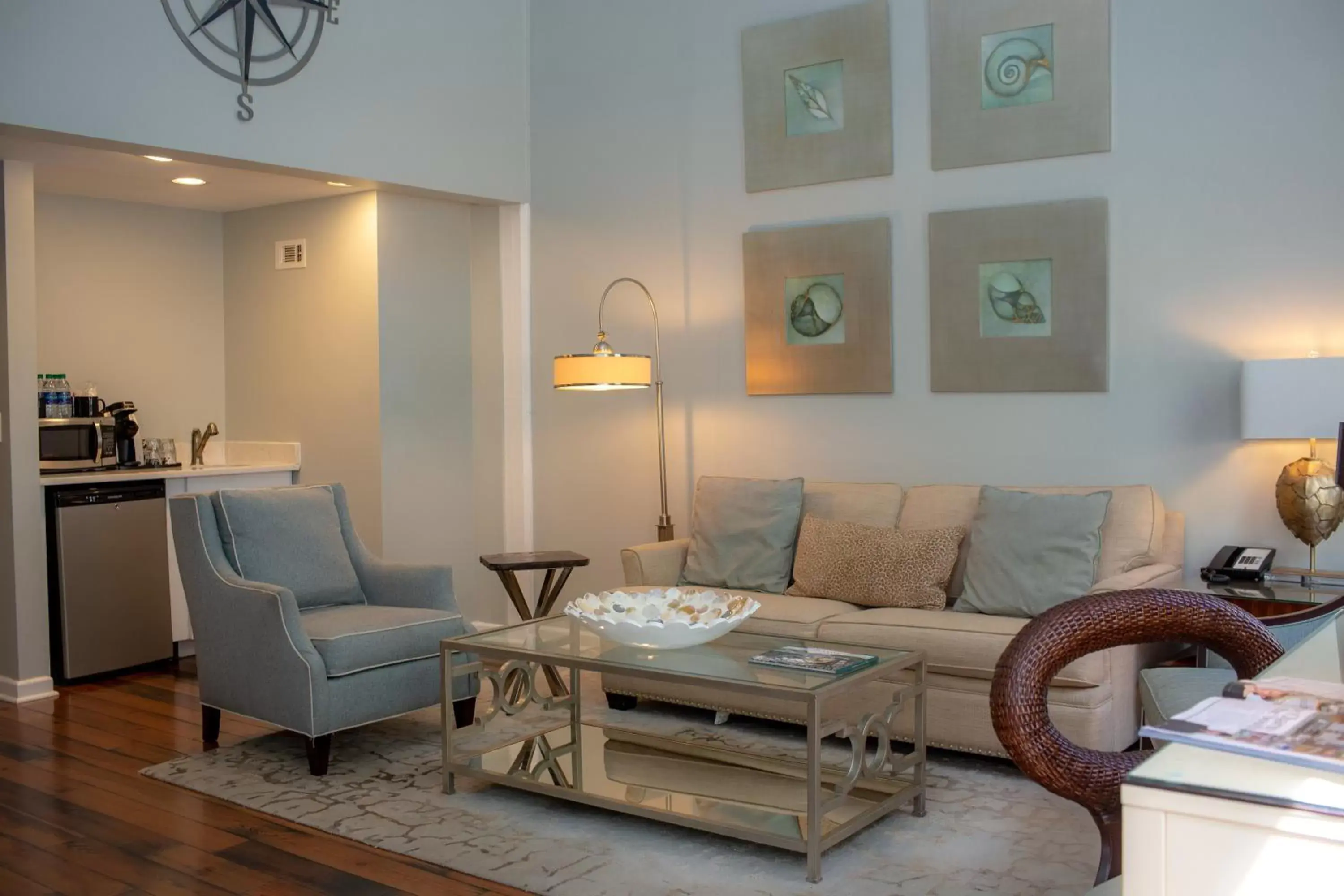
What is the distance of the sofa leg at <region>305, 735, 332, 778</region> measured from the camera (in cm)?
402

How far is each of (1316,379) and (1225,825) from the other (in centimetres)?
332

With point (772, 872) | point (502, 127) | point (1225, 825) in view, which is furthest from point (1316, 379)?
point (502, 127)

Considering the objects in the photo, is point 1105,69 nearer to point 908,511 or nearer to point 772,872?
point 908,511

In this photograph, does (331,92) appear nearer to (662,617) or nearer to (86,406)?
(86,406)

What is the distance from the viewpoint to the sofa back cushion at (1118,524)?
4.21m

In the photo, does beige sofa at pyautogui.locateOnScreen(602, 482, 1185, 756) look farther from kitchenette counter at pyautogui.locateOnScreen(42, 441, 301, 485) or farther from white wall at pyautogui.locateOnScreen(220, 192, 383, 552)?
kitchenette counter at pyautogui.locateOnScreen(42, 441, 301, 485)

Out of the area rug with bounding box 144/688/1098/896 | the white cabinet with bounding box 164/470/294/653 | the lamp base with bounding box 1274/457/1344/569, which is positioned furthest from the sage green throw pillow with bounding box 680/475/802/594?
the white cabinet with bounding box 164/470/294/653

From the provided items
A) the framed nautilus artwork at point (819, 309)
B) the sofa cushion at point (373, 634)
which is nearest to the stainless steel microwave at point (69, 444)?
the sofa cushion at point (373, 634)

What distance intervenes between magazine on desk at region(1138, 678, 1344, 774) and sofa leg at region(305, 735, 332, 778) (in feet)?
11.0

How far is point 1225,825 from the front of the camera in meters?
1.02

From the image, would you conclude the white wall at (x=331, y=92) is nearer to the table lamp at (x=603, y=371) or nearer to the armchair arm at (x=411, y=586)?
the table lamp at (x=603, y=371)

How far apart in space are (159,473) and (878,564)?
143 inches

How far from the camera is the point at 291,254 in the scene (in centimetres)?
638

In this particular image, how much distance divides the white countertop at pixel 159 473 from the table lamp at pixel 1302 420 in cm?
471
